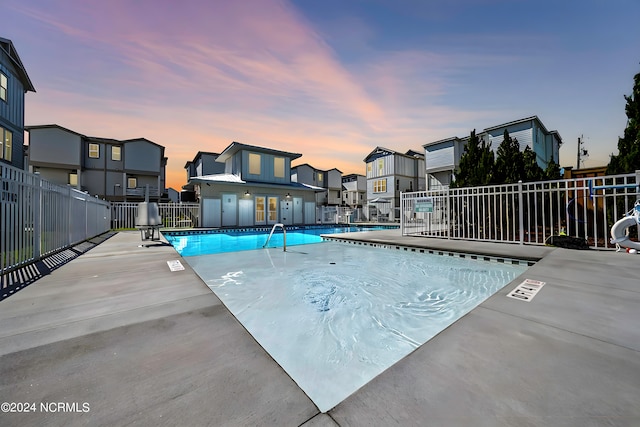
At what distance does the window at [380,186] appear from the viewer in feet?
90.3

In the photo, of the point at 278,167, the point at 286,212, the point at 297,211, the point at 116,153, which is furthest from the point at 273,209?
the point at 116,153

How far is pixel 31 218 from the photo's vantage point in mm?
4762

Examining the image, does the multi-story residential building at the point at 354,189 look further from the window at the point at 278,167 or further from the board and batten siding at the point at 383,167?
the window at the point at 278,167

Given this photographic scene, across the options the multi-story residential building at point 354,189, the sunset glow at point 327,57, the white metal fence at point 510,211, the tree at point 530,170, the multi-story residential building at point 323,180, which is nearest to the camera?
the sunset glow at point 327,57

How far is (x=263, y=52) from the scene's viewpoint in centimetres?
800

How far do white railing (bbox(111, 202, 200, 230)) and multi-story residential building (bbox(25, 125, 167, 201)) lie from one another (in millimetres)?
7519

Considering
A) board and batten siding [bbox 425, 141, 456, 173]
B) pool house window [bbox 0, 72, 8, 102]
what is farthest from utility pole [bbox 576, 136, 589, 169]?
pool house window [bbox 0, 72, 8, 102]

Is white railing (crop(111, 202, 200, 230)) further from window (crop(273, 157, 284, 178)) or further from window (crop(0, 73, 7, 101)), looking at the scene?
window (crop(0, 73, 7, 101))

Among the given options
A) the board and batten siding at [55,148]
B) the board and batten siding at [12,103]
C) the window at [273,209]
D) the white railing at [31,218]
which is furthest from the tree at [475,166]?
the board and batten siding at [55,148]

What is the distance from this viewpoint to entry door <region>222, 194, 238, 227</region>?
53.9 ft

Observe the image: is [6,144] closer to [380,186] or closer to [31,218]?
[31,218]

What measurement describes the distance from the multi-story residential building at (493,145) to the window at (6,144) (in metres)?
26.1

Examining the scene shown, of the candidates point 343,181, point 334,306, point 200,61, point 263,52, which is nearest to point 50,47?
point 200,61

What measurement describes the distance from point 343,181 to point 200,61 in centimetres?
3342
